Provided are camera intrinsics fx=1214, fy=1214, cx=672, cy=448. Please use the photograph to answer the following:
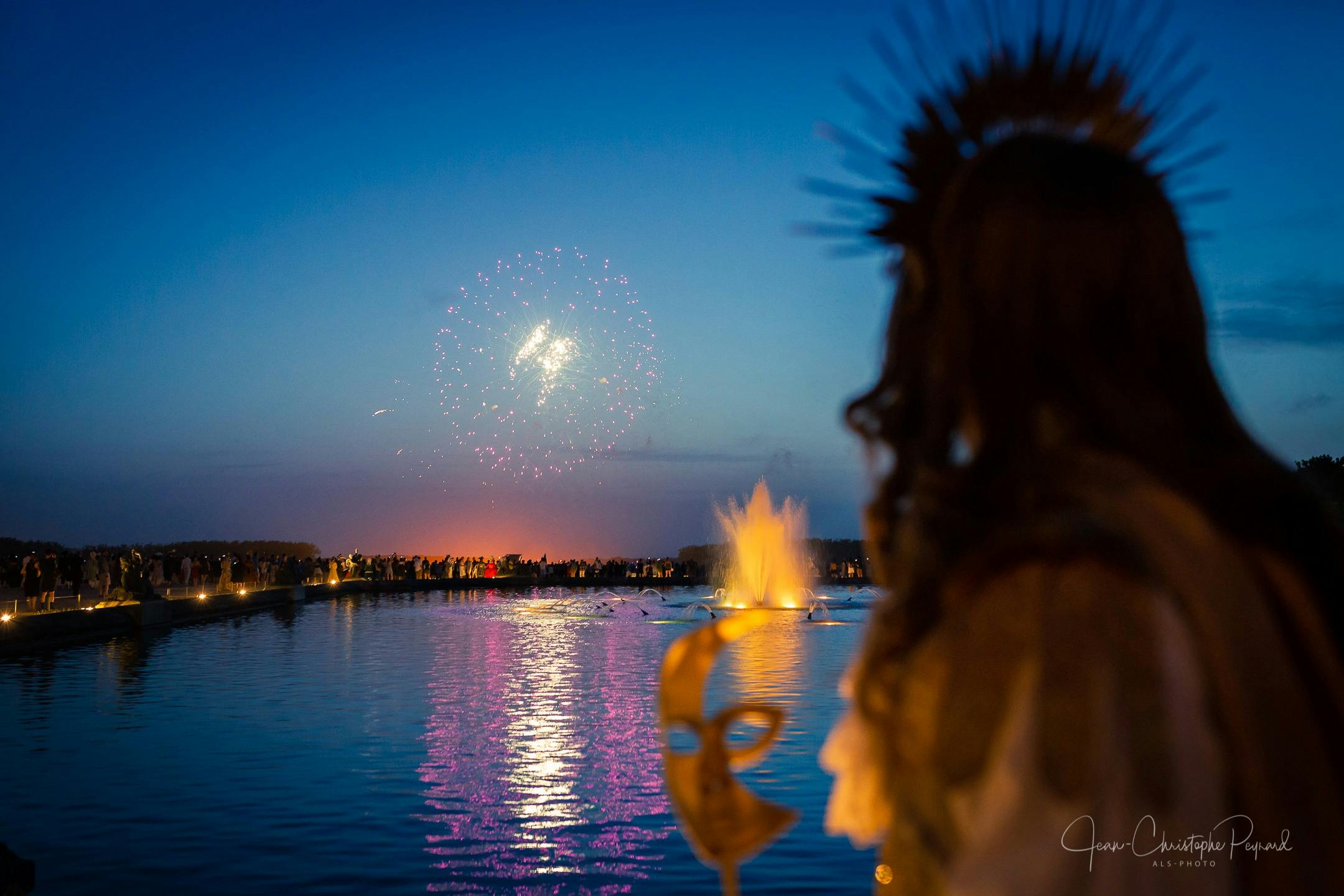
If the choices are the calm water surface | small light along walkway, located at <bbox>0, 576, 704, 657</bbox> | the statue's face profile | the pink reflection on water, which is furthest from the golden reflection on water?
small light along walkway, located at <bbox>0, 576, 704, 657</bbox>

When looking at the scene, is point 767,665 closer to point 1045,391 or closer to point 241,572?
point 1045,391

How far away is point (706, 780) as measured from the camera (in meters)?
1.54

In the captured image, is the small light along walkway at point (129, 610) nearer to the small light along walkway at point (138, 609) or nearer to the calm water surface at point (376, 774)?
the small light along walkway at point (138, 609)

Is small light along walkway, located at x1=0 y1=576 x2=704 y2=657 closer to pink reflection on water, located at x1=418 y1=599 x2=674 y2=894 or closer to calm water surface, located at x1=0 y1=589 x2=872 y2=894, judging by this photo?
calm water surface, located at x1=0 y1=589 x2=872 y2=894

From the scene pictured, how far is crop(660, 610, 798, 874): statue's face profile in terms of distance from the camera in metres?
1.52

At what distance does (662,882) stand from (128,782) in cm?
654

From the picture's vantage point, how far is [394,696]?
19.9 metres

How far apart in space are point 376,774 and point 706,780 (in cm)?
1259

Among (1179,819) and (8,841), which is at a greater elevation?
(1179,819)

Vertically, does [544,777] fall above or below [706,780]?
below

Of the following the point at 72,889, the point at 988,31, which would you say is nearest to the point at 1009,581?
the point at 988,31

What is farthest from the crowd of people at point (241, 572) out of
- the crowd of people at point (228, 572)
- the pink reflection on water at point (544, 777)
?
the pink reflection on water at point (544, 777)

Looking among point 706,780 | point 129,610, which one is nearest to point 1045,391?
point 706,780

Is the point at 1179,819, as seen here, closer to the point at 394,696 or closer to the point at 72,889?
the point at 72,889
